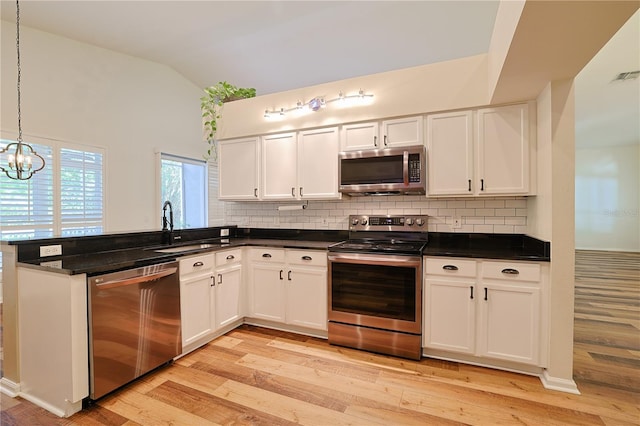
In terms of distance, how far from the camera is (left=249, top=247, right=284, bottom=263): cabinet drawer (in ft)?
10.2

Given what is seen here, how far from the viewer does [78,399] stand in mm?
1828

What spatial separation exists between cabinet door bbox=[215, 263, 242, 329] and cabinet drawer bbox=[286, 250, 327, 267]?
60 centimetres

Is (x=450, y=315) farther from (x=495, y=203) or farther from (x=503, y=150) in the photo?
(x=503, y=150)

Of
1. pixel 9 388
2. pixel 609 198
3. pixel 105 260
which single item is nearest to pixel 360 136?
pixel 105 260

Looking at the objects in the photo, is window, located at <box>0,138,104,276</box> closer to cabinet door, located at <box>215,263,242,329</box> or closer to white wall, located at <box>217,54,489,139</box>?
cabinet door, located at <box>215,263,242,329</box>

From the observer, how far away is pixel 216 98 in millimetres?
3889

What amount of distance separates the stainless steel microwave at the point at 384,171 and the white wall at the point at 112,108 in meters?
4.16

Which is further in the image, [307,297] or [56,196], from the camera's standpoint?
[56,196]

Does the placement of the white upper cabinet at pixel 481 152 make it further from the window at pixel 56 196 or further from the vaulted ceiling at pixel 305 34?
the window at pixel 56 196

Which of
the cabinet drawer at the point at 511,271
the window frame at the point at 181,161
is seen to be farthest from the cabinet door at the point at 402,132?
the window frame at the point at 181,161

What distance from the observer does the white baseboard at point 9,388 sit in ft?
6.75

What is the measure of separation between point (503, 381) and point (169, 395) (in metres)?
2.42

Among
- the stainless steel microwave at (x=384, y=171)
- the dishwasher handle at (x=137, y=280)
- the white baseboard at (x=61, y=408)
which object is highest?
the stainless steel microwave at (x=384, y=171)

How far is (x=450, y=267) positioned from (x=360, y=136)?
5.01ft
